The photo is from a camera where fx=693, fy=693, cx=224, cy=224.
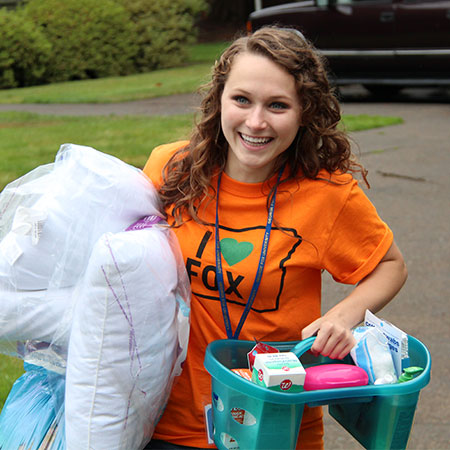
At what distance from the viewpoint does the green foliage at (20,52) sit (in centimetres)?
1551

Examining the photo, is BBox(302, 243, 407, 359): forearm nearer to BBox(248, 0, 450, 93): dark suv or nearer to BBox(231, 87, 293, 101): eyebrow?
BBox(231, 87, 293, 101): eyebrow

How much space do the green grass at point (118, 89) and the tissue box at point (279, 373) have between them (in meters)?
9.72

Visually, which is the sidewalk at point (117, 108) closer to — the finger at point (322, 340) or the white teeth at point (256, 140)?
the white teeth at point (256, 140)

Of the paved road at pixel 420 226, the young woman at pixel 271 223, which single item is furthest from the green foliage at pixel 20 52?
the young woman at pixel 271 223

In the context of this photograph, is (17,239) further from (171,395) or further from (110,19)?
(110,19)

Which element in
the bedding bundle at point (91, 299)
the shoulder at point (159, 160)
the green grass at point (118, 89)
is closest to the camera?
the bedding bundle at point (91, 299)

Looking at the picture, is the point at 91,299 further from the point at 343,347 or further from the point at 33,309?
the point at 343,347

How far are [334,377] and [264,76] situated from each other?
87 centimetres

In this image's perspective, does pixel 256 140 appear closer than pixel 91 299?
No

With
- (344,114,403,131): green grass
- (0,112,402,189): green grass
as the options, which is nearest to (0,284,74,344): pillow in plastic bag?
(0,112,402,189): green grass

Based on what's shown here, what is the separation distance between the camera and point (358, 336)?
181 cm

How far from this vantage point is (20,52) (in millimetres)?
15625

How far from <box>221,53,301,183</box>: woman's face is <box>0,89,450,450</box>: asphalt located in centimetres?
39

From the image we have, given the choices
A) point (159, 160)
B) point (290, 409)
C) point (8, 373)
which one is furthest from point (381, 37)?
point (290, 409)
